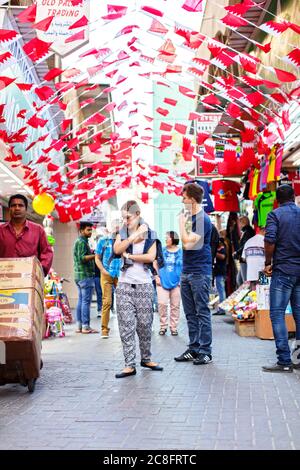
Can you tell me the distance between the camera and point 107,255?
12.3 m

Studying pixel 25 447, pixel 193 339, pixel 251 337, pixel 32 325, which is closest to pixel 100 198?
pixel 251 337

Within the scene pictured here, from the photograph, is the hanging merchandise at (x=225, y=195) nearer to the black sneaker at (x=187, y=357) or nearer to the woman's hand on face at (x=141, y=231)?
the black sneaker at (x=187, y=357)

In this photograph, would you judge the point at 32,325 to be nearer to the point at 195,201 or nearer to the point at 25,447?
the point at 25,447

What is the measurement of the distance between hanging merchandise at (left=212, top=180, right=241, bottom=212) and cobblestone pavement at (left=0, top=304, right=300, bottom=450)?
6.63 metres

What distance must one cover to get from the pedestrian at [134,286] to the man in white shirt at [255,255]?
15.3 feet

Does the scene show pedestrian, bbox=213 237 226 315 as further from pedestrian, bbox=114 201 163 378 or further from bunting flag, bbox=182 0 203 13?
pedestrian, bbox=114 201 163 378

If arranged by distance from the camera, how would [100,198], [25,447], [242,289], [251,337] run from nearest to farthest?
[25,447] → [251,337] → [242,289] → [100,198]

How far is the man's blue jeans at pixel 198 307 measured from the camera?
834 cm

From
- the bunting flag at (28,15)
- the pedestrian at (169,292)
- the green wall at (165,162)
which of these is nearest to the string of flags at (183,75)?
the bunting flag at (28,15)

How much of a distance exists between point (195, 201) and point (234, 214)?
8.51 metres

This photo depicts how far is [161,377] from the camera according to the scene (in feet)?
24.8

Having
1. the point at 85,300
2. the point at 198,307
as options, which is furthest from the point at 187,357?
the point at 85,300

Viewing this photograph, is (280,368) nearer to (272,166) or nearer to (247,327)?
(247,327)

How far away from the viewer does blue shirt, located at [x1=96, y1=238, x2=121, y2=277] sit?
477 inches
